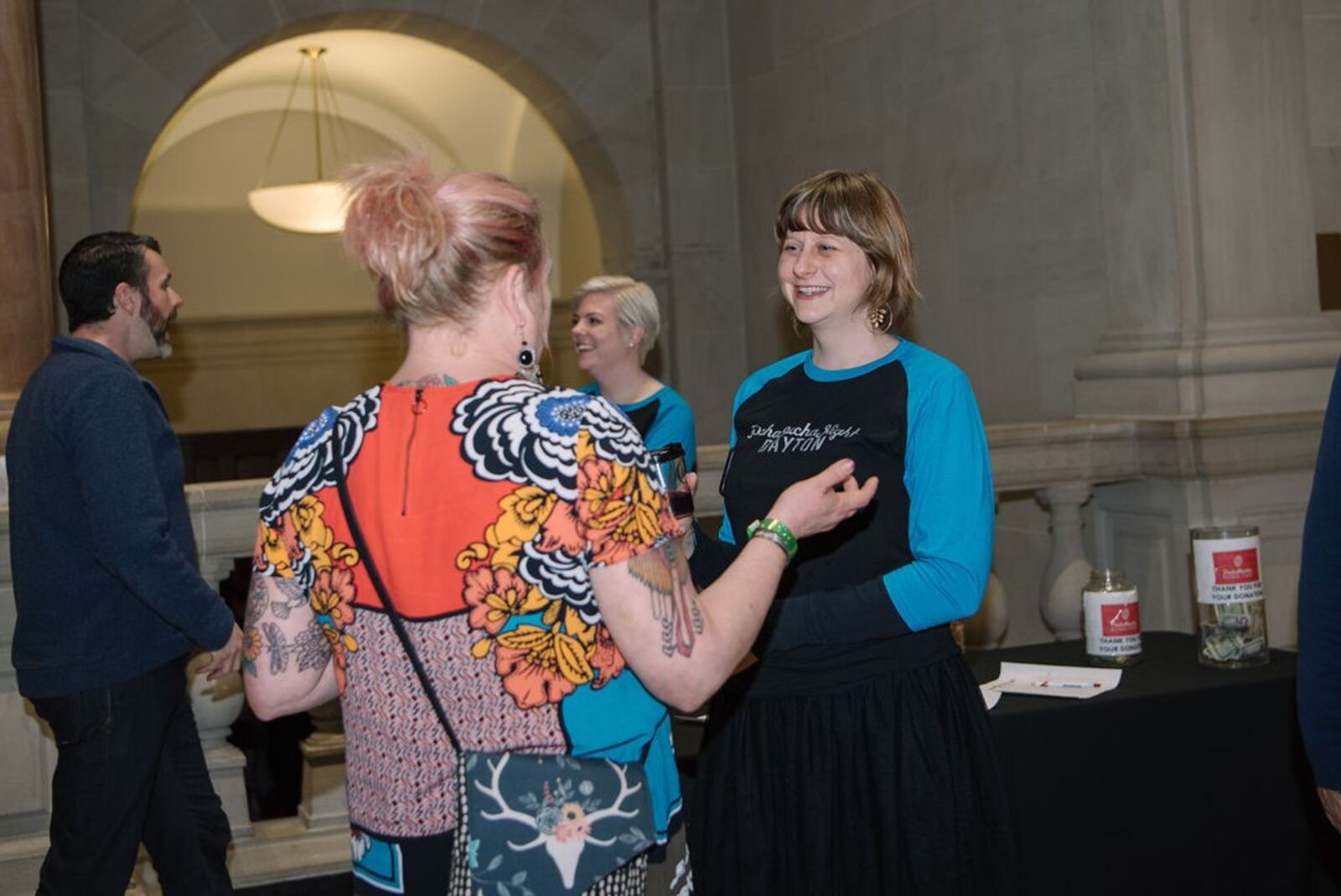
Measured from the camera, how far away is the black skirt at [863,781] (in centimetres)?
234

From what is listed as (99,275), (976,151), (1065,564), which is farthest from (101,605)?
(976,151)

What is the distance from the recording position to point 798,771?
240 centimetres

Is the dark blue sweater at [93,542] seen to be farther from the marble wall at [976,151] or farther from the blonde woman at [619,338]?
the marble wall at [976,151]

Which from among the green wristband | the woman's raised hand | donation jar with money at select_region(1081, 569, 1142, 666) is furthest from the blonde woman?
the green wristband

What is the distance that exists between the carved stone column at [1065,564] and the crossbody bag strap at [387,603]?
10.6 ft

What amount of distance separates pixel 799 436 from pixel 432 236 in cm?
99

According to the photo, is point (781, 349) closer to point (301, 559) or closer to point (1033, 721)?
point (1033, 721)

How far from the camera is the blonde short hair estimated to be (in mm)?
4352

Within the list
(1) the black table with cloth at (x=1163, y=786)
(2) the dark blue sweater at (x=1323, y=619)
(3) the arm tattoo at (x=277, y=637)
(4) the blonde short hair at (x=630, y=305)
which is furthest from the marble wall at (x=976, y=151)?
(3) the arm tattoo at (x=277, y=637)

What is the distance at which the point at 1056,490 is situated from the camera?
15.3 feet

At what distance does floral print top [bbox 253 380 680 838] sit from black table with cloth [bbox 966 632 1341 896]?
53.2 inches

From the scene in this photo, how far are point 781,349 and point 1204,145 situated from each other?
9.41ft

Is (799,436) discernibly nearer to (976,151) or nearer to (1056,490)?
(1056,490)

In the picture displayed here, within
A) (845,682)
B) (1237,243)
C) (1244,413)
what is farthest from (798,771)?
(1237,243)
